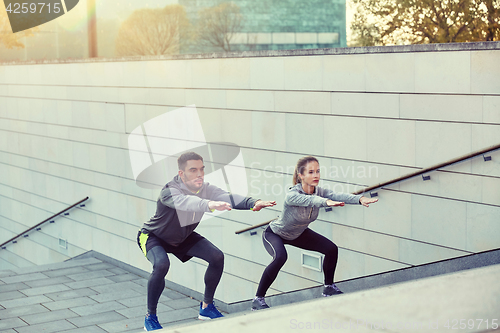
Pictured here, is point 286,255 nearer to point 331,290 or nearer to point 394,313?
point 331,290

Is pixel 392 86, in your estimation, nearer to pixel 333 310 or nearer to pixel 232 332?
pixel 333 310

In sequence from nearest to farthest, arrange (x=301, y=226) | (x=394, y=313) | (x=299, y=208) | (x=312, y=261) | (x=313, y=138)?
(x=394, y=313), (x=299, y=208), (x=301, y=226), (x=313, y=138), (x=312, y=261)

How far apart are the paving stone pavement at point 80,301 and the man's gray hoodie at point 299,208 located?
2.16 metres

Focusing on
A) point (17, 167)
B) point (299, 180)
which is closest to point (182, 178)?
point (299, 180)

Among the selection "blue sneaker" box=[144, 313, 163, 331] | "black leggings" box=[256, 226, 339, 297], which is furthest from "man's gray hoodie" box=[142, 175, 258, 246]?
"blue sneaker" box=[144, 313, 163, 331]

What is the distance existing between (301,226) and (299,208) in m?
Result: 0.23

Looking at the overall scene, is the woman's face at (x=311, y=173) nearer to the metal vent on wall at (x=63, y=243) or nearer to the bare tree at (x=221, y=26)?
the metal vent on wall at (x=63, y=243)

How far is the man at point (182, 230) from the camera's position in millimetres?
5609

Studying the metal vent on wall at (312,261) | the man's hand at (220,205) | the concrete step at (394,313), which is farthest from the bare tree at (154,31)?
the concrete step at (394,313)

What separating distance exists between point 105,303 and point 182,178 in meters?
4.32

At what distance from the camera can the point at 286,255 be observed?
588 cm

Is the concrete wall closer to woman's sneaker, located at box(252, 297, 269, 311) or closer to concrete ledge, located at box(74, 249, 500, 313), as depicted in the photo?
concrete ledge, located at box(74, 249, 500, 313)

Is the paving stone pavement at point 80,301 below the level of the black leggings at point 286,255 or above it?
below

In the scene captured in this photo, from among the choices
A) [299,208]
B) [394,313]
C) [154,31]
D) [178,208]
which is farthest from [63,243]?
[394,313]
